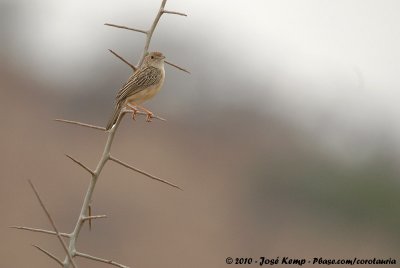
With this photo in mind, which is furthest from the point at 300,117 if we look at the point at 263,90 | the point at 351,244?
the point at 351,244

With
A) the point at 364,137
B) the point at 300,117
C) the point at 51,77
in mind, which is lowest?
the point at 51,77

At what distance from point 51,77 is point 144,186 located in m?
15.0

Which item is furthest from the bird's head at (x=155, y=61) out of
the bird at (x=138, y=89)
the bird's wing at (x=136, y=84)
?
the bird's wing at (x=136, y=84)

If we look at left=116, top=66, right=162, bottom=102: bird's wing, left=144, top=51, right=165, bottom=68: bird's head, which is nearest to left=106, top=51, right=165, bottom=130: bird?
left=116, top=66, right=162, bottom=102: bird's wing

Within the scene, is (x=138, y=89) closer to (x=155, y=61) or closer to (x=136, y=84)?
(x=136, y=84)

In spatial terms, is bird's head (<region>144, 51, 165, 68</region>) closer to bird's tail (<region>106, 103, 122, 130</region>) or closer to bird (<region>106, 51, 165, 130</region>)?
bird (<region>106, 51, 165, 130</region>)

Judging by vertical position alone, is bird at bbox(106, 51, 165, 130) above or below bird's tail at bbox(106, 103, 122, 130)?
above

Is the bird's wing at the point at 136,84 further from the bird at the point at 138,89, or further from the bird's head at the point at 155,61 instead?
the bird's head at the point at 155,61

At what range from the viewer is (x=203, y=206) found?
33188mm

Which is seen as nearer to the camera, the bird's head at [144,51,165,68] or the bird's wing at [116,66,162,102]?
the bird's wing at [116,66,162,102]

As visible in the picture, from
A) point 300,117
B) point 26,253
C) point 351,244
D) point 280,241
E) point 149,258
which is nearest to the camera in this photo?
point 26,253

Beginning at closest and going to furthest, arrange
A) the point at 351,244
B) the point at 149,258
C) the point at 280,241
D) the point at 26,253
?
the point at 26,253 < the point at 149,258 < the point at 351,244 < the point at 280,241

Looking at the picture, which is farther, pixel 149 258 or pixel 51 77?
pixel 51 77

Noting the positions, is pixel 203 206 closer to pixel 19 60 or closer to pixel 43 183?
pixel 43 183
